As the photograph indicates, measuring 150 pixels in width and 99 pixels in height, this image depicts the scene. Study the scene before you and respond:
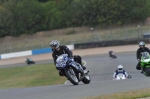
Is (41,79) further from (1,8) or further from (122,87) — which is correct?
(1,8)

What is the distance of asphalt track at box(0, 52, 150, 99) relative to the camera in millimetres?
10516

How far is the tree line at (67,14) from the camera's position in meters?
78.6

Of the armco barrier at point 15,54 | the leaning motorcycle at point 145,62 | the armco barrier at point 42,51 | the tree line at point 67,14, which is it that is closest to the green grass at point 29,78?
the leaning motorcycle at point 145,62

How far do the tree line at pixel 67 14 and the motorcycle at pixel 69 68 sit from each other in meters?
63.5

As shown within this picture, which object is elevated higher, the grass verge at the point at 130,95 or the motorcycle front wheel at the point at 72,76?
the motorcycle front wheel at the point at 72,76

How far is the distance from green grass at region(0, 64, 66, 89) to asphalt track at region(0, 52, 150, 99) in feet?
8.84

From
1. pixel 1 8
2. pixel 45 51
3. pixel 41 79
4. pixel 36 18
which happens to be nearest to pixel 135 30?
pixel 45 51

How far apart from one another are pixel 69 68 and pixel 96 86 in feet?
5.74

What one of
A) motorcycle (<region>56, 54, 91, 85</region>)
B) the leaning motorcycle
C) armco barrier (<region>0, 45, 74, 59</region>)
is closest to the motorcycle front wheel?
motorcycle (<region>56, 54, 91, 85</region>)

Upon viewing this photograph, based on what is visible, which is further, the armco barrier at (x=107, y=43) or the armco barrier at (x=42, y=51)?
the armco barrier at (x=42, y=51)

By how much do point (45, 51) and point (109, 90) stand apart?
42912 mm

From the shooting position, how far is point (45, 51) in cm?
5341

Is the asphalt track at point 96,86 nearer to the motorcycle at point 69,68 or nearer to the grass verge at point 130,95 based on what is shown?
the motorcycle at point 69,68

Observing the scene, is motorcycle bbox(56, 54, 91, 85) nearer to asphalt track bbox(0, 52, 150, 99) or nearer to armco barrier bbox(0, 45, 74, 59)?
asphalt track bbox(0, 52, 150, 99)
